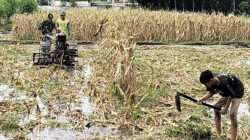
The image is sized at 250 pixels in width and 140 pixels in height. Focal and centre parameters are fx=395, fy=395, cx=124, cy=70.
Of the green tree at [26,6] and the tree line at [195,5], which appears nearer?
→ the green tree at [26,6]

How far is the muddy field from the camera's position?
21.8ft

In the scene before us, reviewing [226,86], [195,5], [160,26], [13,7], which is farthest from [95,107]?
[195,5]

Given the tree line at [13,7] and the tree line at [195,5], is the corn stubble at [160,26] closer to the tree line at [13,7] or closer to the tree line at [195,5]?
the tree line at [13,7]

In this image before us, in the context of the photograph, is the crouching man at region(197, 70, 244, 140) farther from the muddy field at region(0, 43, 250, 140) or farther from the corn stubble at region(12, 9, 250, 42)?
the corn stubble at region(12, 9, 250, 42)

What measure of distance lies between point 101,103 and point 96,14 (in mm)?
13868

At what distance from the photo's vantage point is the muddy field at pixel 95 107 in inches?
261

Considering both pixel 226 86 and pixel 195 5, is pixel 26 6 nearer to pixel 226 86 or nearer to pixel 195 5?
pixel 195 5

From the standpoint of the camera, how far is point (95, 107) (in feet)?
26.7

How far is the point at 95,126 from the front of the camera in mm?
7020

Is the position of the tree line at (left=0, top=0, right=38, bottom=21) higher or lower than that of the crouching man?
higher

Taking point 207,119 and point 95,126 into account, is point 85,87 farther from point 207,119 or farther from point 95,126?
point 207,119

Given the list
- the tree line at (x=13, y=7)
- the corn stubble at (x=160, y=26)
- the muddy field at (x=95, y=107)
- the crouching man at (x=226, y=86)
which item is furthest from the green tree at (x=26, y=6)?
the crouching man at (x=226, y=86)

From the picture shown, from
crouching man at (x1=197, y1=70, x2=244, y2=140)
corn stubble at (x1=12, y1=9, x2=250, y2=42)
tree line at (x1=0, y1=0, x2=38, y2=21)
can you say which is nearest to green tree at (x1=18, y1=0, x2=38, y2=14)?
tree line at (x1=0, y1=0, x2=38, y2=21)

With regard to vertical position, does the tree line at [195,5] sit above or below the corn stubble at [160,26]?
above
